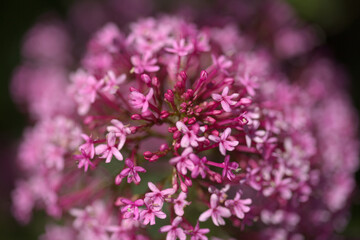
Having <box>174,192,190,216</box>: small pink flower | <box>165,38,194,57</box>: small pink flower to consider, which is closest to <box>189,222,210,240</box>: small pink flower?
<box>174,192,190,216</box>: small pink flower

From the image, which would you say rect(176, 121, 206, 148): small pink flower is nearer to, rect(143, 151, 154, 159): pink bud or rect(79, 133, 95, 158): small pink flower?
rect(143, 151, 154, 159): pink bud

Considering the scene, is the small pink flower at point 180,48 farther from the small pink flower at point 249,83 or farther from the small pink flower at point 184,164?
the small pink flower at point 184,164

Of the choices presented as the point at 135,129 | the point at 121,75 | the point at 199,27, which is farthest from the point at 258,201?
the point at 199,27

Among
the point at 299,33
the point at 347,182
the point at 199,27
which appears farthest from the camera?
the point at 299,33

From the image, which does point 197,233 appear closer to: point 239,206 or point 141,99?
point 239,206

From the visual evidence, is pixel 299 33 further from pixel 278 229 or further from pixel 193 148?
pixel 193 148
